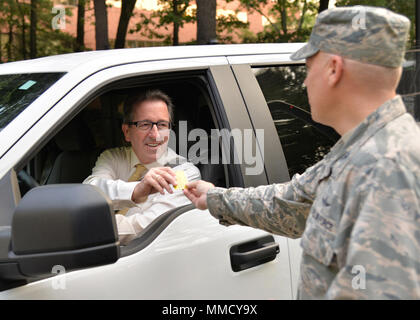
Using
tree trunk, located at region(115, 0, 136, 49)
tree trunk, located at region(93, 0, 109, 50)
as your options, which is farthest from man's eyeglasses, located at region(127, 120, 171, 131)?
tree trunk, located at region(115, 0, 136, 49)

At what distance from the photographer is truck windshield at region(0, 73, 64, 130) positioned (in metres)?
2.15

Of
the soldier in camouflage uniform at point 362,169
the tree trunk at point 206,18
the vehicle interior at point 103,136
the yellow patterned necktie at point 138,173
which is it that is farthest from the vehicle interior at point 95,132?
the tree trunk at point 206,18

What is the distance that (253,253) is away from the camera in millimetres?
2352

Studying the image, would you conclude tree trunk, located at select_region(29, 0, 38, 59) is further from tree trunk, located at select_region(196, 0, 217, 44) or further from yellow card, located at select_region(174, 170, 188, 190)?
yellow card, located at select_region(174, 170, 188, 190)

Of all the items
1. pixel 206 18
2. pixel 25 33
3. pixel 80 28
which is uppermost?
pixel 80 28

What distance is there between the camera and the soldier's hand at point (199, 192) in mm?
2082

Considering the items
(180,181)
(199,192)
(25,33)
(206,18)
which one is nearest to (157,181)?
(180,181)

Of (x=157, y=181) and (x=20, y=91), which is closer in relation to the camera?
(x=157, y=181)

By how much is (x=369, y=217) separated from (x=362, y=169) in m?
0.13

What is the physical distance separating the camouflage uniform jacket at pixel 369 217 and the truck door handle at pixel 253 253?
81cm

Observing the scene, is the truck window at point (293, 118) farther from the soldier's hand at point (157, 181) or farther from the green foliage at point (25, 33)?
the green foliage at point (25, 33)

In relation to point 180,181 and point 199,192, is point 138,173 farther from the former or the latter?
point 199,192

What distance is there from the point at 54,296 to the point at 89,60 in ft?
3.12

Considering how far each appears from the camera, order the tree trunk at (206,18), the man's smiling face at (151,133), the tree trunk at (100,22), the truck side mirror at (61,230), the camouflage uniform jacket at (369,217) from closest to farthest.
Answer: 1. the camouflage uniform jacket at (369,217)
2. the truck side mirror at (61,230)
3. the man's smiling face at (151,133)
4. the tree trunk at (206,18)
5. the tree trunk at (100,22)
